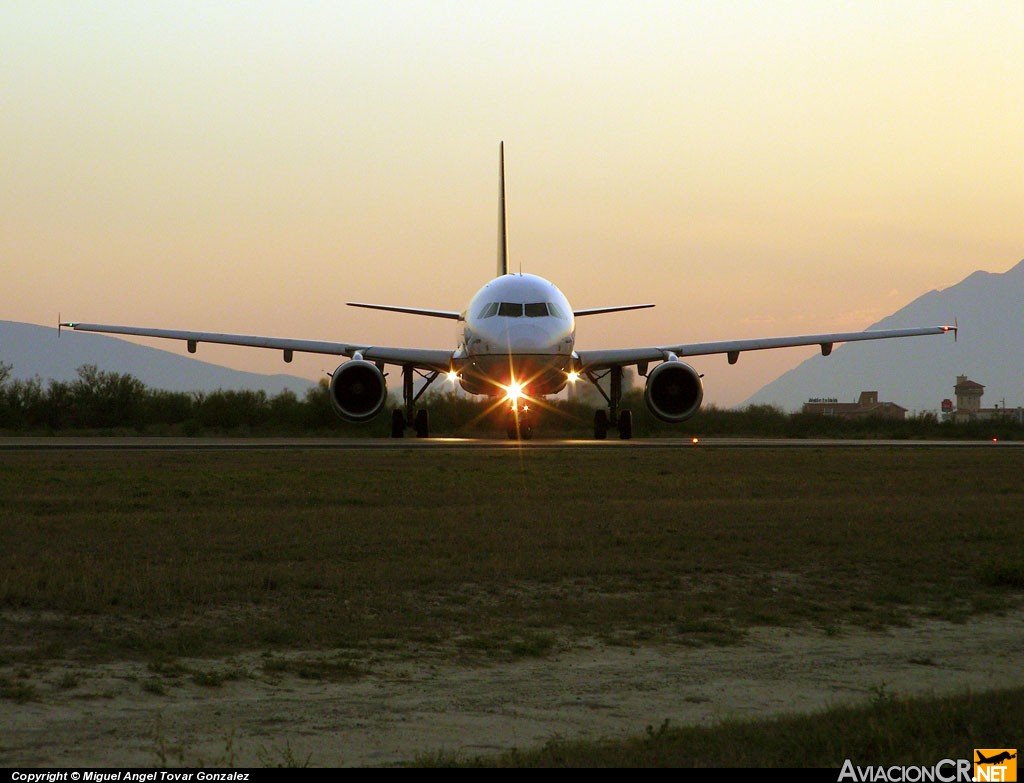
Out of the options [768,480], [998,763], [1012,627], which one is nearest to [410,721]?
[998,763]

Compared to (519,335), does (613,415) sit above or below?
below

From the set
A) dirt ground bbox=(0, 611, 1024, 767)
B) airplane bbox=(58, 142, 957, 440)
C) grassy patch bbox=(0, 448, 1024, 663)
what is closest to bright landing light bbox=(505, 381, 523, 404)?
airplane bbox=(58, 142, 957, 440)

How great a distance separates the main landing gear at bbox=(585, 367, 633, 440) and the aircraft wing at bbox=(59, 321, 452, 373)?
4.06 meters

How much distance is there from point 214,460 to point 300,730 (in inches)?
707

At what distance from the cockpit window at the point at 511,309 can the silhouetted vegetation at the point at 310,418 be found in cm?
710

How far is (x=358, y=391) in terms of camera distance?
33.2 m

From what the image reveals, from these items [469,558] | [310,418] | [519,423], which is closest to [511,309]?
[519,423]

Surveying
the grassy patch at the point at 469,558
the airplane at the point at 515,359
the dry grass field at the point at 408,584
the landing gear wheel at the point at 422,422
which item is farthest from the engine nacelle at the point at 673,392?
the dry grass field at the point at 408,584

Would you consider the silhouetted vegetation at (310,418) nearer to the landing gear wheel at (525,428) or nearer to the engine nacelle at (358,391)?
the landing gear wheel at (525,428)

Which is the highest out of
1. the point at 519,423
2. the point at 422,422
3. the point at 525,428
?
the point at 422,422

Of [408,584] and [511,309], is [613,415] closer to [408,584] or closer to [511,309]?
[511,309]

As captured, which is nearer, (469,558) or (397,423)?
(469,558)

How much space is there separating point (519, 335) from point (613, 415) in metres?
5.82

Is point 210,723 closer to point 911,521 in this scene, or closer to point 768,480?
point 911,521
